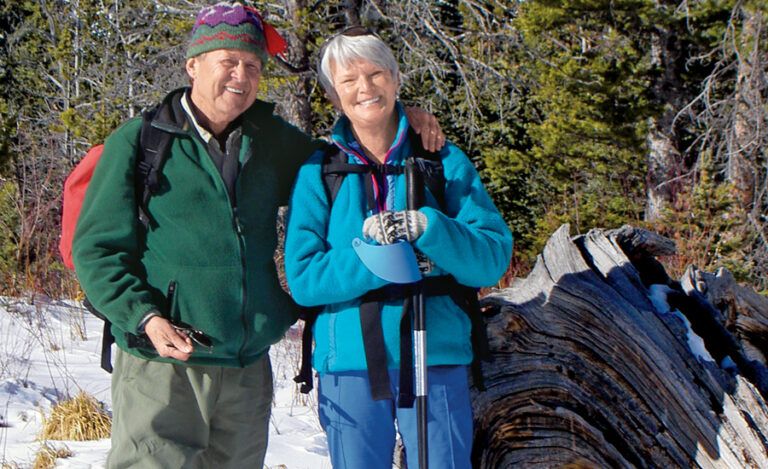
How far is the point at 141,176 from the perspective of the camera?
2.41 metres

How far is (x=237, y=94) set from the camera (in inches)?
98.7

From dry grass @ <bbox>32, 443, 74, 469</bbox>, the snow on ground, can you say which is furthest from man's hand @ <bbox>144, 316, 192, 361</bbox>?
dry grass @ <bbox>32, 443, 74, 469</bbox>

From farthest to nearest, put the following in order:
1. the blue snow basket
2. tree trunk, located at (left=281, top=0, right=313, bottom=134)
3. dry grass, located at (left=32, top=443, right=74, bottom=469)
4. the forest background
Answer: the forest background
tree trunk, located at (left=281, top=0, right=313, bottom=134)
dry grass, located at (left=32, top=443, right=74, bottom=469)
the blue snow basket

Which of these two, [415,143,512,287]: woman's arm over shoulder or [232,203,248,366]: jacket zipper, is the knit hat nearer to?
[232,203,248,366]: jacket zipper

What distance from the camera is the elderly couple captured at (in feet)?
7.43

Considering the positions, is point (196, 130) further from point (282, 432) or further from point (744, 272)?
point (744, 272)

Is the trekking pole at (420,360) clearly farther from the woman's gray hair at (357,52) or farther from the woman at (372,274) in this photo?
the woman's gray hair at (357,52)

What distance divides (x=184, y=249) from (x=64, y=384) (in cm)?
291

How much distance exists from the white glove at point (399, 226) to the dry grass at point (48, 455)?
2.45 m

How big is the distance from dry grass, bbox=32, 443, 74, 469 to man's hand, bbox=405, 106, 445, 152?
99.8 inches

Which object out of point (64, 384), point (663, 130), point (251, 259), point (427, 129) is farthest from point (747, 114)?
point (251, 259)

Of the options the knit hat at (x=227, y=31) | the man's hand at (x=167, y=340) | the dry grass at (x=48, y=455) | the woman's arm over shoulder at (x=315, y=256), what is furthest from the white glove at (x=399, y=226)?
the dry grass at (x=48, y=455)

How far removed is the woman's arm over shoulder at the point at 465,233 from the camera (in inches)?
85.3

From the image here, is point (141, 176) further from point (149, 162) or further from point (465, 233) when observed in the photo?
point (465, 233)
